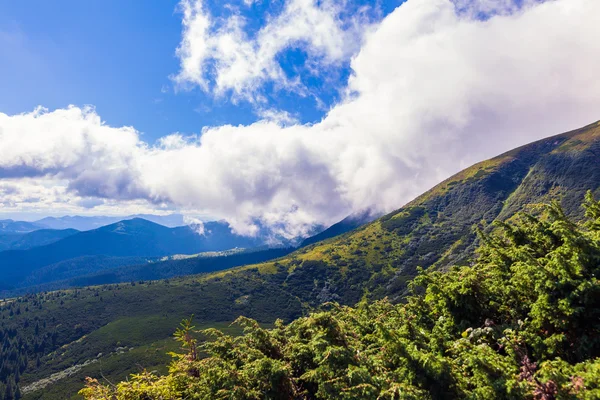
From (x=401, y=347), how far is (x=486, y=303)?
6.86 meters

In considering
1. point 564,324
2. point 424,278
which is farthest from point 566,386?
point 424,278

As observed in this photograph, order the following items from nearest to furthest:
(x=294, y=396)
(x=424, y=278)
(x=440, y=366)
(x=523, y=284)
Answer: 1. (x=440, y=366)
2. (x=294, y=396)
3. (x=523, y=284)
4. (x=424, y=278)

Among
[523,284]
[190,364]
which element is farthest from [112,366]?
[523,284]

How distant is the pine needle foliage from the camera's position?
391 inches

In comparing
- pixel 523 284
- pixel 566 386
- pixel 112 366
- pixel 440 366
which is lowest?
pixel 112 366

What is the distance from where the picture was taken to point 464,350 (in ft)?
39.8

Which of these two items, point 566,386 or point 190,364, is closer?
point 566,386

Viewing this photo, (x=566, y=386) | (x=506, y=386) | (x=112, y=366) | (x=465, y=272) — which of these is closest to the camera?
(x=566, y=386)

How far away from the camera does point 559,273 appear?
12.0 meters

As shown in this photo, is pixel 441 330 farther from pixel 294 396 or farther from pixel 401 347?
pixel 294 396

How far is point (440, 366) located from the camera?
10.3 m

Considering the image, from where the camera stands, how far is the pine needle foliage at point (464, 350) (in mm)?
9938

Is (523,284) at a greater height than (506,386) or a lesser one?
greater

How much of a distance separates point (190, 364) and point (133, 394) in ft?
9.04
